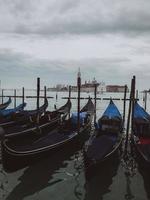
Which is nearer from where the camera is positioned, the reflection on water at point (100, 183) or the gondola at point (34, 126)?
the reflection on water at point (100, 183)

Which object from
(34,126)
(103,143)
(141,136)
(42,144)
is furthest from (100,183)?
(34,126)

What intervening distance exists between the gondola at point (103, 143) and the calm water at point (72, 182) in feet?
2.53

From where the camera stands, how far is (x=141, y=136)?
14.2 metres

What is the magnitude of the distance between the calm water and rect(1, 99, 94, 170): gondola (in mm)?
545

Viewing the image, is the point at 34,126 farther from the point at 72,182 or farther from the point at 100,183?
the point at 100,183

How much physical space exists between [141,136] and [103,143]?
339cm

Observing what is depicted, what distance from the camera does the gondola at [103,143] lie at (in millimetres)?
9469

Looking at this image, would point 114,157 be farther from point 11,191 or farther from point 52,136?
point 11,191

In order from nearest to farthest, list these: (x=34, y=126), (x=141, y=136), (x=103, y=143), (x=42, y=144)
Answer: (x=103, y=143), (x=42, y=144), (x=141, y=136), (x=34, y=126)

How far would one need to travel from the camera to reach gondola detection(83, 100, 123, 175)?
9.47 m

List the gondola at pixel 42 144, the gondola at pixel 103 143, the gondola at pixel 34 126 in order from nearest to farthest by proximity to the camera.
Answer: the gondola at pixel 103 143
the gondola at pixel 42 144
the gondola at pixel 34 126

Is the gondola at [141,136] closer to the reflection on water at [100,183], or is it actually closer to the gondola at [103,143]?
the gondola at [103,143]

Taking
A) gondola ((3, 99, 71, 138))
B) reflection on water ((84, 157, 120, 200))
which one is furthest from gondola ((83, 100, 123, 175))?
gondola ((3, 99, 71, 138))

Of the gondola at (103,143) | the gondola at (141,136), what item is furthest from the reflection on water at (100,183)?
the gondola at (141,136)
